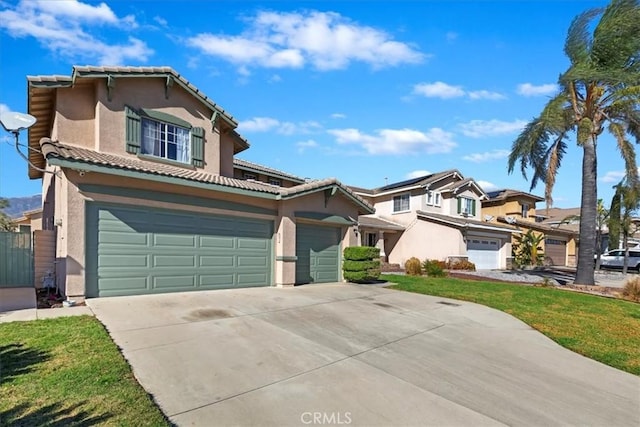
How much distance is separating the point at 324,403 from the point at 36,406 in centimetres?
297

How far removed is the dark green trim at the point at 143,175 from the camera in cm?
789

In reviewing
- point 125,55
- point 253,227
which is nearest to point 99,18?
point 125,55

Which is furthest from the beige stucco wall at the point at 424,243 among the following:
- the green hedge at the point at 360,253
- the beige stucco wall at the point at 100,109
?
the beige stucco wall at the point at 100,109

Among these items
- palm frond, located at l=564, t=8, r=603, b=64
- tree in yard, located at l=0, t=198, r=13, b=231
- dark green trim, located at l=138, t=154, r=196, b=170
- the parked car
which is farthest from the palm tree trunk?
tree in yard, located at l=0, t=198, r=13, b=231

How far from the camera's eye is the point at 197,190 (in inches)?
409

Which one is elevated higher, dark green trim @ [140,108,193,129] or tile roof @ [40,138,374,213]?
dark green trim @ [140,108,193,129]

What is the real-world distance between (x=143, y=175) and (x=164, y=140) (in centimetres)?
352

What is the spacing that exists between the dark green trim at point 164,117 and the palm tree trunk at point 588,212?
1776 cm

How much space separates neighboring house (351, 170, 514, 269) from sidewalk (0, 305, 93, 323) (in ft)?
60.4

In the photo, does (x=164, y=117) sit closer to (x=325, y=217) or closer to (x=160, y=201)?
(x=160, y=201)

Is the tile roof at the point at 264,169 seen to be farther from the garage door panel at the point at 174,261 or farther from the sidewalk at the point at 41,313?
the sidewalk at the point at 41,313

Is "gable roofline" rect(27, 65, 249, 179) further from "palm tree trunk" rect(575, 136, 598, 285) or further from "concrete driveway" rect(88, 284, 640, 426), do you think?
"palm tree trunk" rect(575, 136, 598, 285)

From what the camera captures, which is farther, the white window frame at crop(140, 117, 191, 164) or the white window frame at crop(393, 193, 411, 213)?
the white window frame at crop(393, 193, 411, 213)

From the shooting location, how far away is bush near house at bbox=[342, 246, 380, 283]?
13938mm
